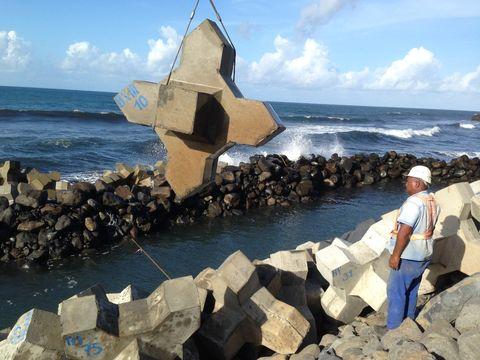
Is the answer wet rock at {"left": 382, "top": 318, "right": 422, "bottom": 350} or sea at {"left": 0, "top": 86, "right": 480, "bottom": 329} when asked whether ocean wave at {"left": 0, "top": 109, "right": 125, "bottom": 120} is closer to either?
sea at {"left": 0, "top": 86, "right": 480, "bottom": 329}

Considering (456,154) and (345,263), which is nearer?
(345,263)

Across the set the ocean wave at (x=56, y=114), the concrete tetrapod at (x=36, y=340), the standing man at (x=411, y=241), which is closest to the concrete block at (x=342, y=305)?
the standing man at (x=411, y=241)

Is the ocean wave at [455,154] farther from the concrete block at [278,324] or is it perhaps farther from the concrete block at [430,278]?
the concrete block at [278,324]

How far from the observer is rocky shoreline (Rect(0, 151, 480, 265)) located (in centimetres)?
950

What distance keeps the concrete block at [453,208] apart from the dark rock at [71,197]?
7191 millimetres

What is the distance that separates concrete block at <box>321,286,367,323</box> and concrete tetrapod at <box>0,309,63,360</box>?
3.13 metres

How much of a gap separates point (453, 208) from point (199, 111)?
4.17 meters

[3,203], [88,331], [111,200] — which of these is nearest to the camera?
[88,331]

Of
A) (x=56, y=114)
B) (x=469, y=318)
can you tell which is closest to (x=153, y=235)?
(x=469, y=318)

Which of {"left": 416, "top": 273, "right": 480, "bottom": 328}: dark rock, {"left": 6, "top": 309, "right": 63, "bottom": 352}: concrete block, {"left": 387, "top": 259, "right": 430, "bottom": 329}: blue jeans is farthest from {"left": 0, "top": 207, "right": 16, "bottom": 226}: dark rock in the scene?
{"left": 416, "top": 273, "right": 480, "bottom": 328}: dark rock

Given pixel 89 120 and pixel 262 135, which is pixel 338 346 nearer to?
pixel 262 135

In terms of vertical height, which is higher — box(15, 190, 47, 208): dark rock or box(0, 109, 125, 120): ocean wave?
box(15, 190, 47, 208): dark rock

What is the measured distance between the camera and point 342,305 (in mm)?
5562

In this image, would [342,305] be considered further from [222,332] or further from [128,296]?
[128,296]
